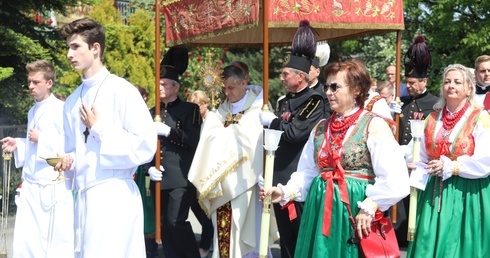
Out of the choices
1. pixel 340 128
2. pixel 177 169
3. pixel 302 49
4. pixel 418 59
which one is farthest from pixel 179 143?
pixel 340 128

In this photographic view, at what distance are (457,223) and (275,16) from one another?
215cm

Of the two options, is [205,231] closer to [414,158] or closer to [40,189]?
[40,189]

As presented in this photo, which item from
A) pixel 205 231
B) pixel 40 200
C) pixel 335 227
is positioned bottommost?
pixel 205 231

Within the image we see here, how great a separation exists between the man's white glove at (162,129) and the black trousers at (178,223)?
1.82ft

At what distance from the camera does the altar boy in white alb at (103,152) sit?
5.00 metres

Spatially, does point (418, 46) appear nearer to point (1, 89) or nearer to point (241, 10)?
Answer: point (241, 10)

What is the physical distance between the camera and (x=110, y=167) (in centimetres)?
497

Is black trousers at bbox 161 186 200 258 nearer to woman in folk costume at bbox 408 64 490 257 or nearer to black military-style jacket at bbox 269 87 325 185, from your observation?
black military-style jacket at bbox 269 87 325 185

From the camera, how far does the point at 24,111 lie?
39.2 feet

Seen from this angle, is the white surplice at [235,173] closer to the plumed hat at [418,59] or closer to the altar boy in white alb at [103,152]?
the plumed hat at [418,59]

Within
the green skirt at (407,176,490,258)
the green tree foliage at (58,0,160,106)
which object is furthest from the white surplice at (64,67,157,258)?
the green tree foliage at (58,0,160,106)

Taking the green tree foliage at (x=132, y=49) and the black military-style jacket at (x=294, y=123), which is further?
the green tree foliage at (x=132, y=49)

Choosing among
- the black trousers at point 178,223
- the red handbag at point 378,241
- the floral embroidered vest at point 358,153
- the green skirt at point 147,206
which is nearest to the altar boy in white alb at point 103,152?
the floral embroidered vest at point 358,153

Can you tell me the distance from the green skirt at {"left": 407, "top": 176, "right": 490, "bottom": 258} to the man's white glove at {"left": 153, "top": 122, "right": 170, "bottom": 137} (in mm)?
2512
